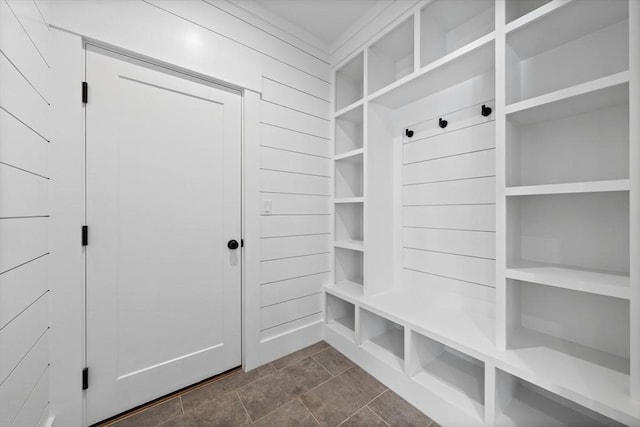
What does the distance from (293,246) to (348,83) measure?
1645 mm

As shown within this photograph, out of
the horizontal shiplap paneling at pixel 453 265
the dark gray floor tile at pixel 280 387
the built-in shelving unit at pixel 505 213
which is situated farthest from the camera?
the horizontal shiplap paneling at pixel 453 265

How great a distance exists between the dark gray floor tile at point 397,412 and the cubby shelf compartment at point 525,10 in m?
2.03

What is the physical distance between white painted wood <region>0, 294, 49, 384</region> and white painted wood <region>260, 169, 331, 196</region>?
1267mm

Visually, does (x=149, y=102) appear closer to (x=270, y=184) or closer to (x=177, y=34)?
(x=177, y=34)

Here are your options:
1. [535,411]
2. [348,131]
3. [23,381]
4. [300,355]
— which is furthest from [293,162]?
[535,411]

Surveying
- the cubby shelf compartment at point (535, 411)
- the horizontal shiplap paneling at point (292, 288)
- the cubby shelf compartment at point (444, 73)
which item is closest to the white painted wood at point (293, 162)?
the cubby shelf compartment at point (444, 73)

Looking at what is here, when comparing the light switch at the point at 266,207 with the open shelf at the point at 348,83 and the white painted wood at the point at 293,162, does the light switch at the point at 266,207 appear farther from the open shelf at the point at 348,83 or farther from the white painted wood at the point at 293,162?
the open shelf at the point at 348,83

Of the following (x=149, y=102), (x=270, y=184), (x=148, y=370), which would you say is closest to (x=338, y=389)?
(x=148, y=370)

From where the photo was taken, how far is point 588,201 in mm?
1183

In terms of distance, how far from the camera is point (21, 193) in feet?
3.08

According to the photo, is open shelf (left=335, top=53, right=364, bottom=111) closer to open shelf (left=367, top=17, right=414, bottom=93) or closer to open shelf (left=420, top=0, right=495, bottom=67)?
open shelf (left=367, top=17, right=414, bottom=93)

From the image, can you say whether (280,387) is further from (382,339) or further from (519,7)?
(519,7)

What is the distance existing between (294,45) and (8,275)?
218 cm

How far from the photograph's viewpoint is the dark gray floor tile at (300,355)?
183 centimetres
